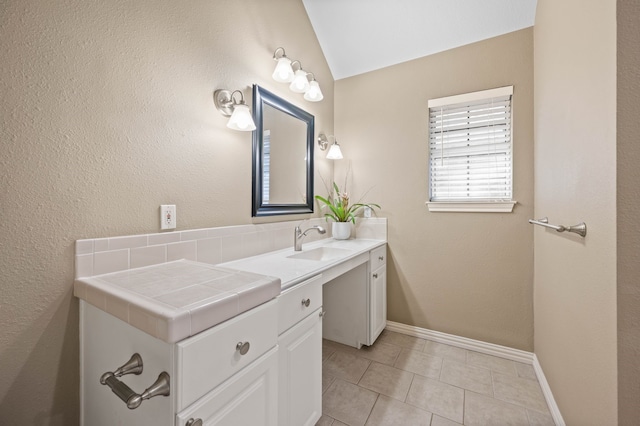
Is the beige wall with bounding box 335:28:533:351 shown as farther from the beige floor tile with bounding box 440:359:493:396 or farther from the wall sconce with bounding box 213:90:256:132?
the wall sconce with bounding box 213:90:256:132

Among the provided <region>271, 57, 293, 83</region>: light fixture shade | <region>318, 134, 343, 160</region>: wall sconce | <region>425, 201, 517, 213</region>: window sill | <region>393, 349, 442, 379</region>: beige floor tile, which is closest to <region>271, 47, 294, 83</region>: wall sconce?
<region>271, 57, 293, 83</region>: light fixture shade

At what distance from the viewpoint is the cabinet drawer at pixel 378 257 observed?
206cm

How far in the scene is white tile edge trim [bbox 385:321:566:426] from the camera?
1.58 m

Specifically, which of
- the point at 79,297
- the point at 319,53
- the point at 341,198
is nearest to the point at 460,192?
the point at 341,198

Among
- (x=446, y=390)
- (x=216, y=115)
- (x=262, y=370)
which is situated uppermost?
(x=216, y=115)

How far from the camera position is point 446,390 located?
64.1 inches

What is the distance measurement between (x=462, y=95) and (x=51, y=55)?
234cm

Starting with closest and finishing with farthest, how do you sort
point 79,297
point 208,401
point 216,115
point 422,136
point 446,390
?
point 208,401, point 79,297, point 216,115, point 446,390, point 422,136

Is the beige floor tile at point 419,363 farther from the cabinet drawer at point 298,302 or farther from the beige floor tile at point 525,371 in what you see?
the cabinet drawer at point 298,302

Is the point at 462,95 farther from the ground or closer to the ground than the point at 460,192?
farther from the ground

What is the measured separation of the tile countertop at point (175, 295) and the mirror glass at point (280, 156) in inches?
29.4

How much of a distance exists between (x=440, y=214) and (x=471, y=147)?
564mm

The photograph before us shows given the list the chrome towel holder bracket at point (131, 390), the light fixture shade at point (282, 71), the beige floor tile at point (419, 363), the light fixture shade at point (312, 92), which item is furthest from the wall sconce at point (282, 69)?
the beige floor tile at point (419, 363)

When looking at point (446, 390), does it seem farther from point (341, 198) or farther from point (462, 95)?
point (462, 95)
